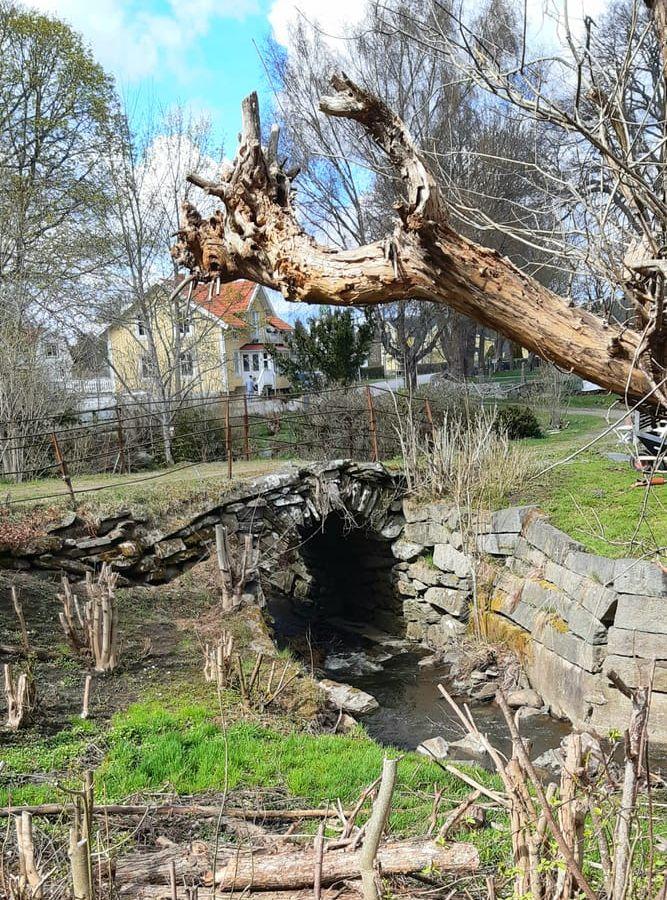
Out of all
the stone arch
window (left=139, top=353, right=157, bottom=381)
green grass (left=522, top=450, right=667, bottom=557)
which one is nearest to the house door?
window (left=139, top=353, right=157, bottom=381)

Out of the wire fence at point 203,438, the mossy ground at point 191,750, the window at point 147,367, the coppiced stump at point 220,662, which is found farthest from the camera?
the window at point 147,367

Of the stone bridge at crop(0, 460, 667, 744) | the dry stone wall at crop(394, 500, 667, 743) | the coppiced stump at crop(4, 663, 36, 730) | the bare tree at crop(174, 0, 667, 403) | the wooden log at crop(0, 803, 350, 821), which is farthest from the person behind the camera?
the stone bridge at crop(0, 460, 667, 744)

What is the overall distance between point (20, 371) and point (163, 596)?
643cm

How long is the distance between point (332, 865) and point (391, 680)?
21.0ft

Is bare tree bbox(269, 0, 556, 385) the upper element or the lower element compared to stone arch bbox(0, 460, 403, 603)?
upper

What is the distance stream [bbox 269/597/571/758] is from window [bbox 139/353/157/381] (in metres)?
5.80

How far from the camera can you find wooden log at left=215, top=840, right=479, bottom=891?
102 inches

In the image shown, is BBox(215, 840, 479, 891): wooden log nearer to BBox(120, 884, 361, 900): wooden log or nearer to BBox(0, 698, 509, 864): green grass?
BBox(120, 884, 361, 900): wooden log

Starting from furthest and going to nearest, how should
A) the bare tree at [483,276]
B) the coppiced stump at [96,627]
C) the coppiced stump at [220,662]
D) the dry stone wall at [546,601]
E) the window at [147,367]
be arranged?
the window at [147,367] → the dry stone wall at [546,601] → the coppiced stump at [96,627] → the coppiced stump at [220,662] → the bare tree at [483,276]

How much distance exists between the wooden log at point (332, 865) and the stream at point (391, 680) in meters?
2.57

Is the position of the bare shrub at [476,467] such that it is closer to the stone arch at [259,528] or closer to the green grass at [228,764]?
the stone arch at [259,528]

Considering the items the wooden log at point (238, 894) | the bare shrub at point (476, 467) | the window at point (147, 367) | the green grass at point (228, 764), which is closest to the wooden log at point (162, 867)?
the wooden log at point (238, 894)

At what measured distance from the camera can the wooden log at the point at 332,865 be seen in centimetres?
258

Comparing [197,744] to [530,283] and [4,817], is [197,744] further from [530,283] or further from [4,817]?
[530,283]
